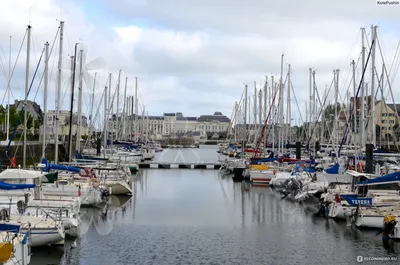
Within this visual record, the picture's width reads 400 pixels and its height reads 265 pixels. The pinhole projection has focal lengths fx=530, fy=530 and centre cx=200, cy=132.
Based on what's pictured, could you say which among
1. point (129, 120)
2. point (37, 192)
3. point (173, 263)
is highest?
point (129, 120)

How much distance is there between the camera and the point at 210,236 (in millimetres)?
30859

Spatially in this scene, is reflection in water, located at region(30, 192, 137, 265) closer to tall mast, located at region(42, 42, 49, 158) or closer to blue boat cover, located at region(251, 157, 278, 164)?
tall mast, located at region(42, 42, 49, 158)

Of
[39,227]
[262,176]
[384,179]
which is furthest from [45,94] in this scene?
[262,176]

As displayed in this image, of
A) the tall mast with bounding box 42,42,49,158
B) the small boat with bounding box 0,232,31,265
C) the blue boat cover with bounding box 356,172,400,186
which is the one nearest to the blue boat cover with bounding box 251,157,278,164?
the blue boat cover with bounding box 356,172,400,186

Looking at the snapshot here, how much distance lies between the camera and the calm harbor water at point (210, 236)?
25266 mm

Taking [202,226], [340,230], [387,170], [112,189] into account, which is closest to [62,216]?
[202,226]

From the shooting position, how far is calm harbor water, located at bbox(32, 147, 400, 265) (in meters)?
25.3

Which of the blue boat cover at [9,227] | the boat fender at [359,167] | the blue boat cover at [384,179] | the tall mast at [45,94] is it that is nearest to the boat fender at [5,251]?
the blue boat cover at [9,227]

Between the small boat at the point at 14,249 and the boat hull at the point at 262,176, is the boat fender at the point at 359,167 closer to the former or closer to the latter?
the boat hull at the point at 262,176

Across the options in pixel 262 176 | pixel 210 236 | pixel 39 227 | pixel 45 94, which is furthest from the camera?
pixel 262 176

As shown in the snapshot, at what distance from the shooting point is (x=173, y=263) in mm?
24281

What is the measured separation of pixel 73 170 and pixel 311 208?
62.2 feet

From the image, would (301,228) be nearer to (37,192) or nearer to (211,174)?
(37,192)

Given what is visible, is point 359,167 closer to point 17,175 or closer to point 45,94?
point 45,94
